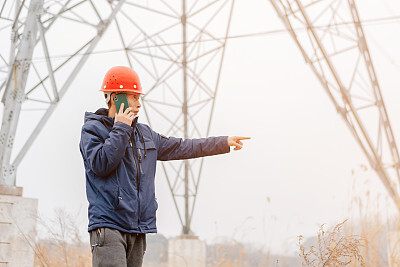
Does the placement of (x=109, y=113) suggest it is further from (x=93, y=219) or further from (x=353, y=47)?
(x=353, y=47)

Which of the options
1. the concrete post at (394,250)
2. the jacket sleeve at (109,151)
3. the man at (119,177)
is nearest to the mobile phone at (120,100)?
the man at (119,177)

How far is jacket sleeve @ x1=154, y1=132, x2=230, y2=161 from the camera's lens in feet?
8.73

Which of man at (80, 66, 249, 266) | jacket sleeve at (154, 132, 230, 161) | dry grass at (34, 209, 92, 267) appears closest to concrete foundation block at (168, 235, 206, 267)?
dry grass at (34, 209, 92, 267)

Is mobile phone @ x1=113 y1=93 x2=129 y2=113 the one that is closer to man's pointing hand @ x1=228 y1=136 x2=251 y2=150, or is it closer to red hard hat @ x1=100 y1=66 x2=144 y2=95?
red hard hat @ x1=100 y1=66 x2=144 y2=95

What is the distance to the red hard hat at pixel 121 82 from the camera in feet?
8.11

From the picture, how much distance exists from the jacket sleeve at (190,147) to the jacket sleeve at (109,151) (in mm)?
424

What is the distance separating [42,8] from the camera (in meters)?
6.14

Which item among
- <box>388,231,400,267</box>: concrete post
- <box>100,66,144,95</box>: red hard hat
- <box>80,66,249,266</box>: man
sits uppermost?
<box>100,66,144,95</box>: red hard hat

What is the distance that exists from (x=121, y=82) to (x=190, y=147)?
500 mm

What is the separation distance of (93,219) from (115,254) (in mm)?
186

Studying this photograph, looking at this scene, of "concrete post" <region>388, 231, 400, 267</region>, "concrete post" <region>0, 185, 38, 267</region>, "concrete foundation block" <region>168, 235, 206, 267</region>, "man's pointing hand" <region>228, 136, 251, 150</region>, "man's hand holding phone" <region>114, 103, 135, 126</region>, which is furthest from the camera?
"concrete foundation block" <region>168, 235, 206, 267</region>

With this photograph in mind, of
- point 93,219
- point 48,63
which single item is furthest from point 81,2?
point 93,219

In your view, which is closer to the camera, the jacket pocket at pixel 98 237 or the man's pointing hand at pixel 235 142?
the jacket pocket at pixel 98 237

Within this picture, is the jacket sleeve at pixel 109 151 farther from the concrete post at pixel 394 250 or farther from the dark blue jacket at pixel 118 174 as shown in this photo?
the concrete post at pixel 394 250
